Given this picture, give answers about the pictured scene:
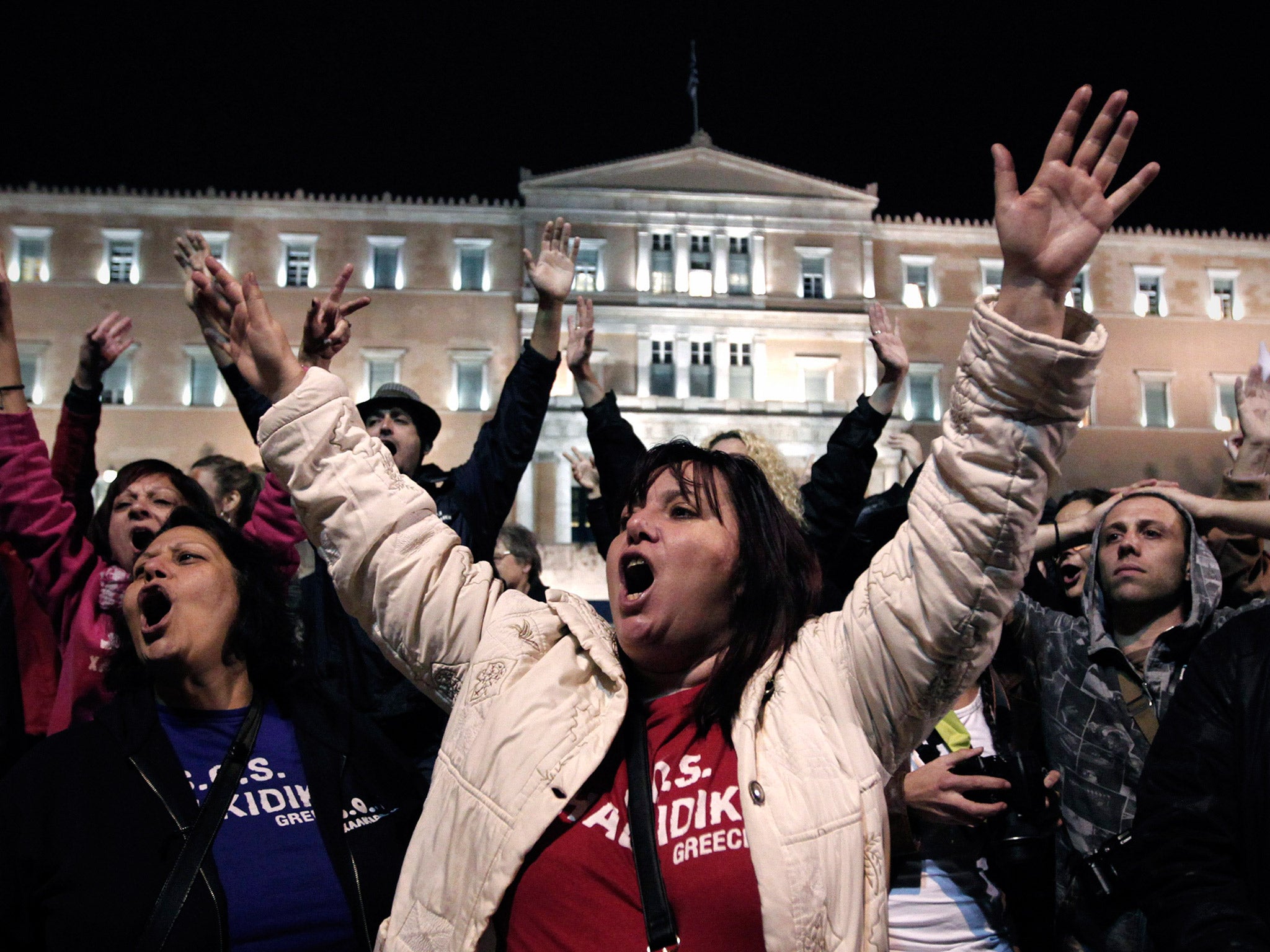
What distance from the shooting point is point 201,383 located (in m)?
26.6

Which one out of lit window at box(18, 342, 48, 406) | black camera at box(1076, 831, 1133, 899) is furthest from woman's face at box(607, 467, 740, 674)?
lit window at box(18, 342, 48, 406)

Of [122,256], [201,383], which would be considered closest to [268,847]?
[201,383]

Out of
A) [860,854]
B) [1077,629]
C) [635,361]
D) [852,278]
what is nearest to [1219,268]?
[852,278]

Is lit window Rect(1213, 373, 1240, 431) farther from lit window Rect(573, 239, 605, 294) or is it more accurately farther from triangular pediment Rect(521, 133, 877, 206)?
lit window Rect(573, 239, 605, 294)

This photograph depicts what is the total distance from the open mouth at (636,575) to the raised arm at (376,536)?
0.27m

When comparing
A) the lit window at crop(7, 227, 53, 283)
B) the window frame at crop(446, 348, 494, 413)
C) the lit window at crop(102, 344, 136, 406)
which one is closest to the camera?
the lit window at crop(102, 344, 136, 406)

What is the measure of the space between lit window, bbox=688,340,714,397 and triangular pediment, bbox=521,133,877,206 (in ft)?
13.7

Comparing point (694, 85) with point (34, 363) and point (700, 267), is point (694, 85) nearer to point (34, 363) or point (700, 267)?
point (700, 267)

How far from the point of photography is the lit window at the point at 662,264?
28.4m

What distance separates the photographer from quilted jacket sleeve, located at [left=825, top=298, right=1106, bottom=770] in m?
1.54

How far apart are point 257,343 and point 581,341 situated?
2.11 meters

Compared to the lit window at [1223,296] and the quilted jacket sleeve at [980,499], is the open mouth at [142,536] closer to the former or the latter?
the quilted jacket sleeve at [980,499]

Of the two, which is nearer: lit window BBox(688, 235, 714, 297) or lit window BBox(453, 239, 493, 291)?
lit window BBox(453, 239, 493, 291)

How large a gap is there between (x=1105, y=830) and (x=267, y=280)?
27.3 m
